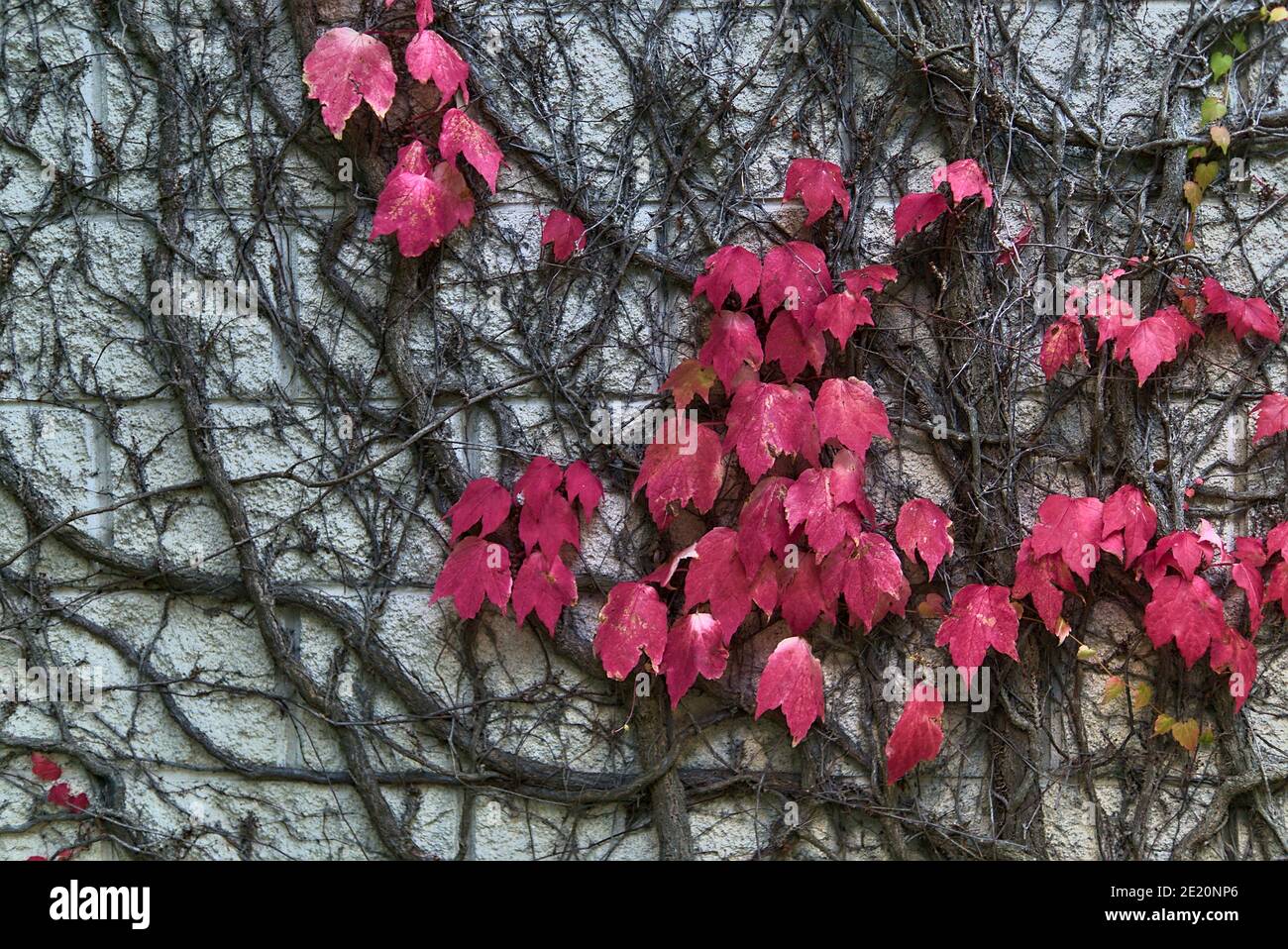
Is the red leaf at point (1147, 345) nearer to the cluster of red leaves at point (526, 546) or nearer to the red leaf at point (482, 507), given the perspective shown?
the cluster of red leaves at point (526, 546)

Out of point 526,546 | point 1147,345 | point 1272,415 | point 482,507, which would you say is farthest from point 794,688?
point 1272,415

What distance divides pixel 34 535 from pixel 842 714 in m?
2.17

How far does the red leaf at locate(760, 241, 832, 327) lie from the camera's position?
7.41 ft

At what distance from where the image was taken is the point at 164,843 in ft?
8.01

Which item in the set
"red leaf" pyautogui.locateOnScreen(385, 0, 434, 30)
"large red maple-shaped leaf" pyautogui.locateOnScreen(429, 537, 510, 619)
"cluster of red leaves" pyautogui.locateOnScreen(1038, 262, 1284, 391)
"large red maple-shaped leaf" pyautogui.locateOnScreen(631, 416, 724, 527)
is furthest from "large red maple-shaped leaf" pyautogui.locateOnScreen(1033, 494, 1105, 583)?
"red leaf" pyautogui.locateOnScreen(385, 0, 434, 30)

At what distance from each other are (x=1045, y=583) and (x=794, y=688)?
66 centimetres

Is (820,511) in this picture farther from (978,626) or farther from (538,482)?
(538,482)

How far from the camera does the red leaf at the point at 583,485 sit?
2.30 metres

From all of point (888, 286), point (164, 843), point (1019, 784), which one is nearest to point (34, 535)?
point (164, 843)

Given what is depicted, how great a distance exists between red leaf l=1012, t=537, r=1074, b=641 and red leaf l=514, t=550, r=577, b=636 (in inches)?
43.0

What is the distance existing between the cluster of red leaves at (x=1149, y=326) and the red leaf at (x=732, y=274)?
2.45 feet

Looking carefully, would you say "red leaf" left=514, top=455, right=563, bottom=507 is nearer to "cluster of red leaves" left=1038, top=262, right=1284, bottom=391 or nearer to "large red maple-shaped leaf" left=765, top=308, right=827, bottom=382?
"large red maple-shaped leaf" left=765, top=308, right=827, bottom=382

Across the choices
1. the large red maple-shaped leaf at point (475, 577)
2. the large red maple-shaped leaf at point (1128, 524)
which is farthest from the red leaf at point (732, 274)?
the large red maple-shaped leaf at point (1128, 524)

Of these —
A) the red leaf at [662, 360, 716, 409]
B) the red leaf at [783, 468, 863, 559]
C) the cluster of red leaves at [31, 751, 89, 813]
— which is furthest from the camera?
the cluster of red leaves at [31, 751, 89, 813]
